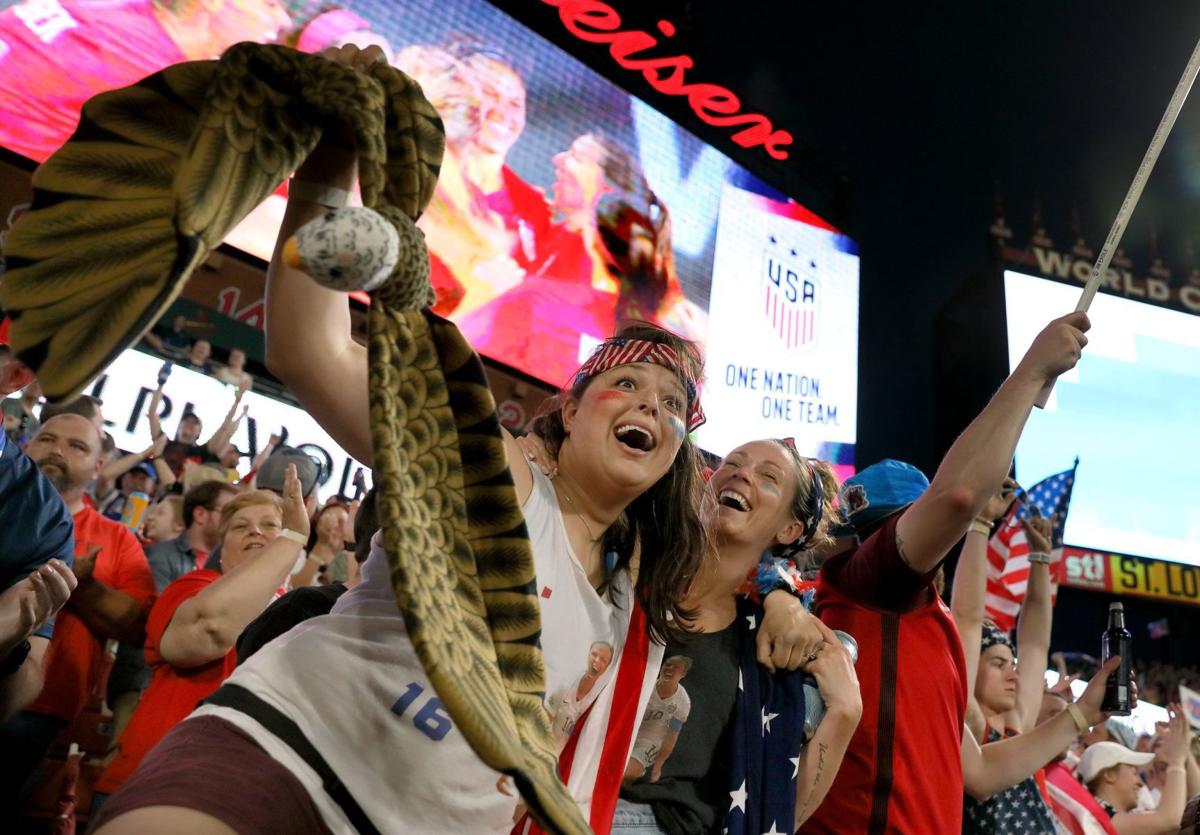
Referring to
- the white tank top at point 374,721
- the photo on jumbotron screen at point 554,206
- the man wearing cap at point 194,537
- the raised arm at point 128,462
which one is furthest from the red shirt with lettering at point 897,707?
the photo on jumbotron screen at point 554,206

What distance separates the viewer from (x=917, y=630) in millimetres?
2281

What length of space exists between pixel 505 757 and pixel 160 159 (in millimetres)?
710

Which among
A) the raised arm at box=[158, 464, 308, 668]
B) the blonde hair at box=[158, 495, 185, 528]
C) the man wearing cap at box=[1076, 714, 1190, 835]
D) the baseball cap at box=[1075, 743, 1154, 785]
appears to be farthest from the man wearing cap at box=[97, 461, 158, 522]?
the baseball cap at box=[1075, 743, 1154, 785]

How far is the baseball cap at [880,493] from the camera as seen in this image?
2.63m

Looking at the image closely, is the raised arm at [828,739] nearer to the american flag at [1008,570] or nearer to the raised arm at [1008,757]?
the raised arm at [1008,757]

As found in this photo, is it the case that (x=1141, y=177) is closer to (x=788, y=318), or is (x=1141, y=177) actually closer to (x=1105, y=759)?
(x=1105, y=759)

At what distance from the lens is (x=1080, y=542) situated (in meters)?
12.5

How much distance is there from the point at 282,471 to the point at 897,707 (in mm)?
2544

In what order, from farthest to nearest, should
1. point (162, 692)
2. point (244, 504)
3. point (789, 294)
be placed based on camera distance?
1. point (789, 294)
2. point (244, 504)
3. point (162, 692)

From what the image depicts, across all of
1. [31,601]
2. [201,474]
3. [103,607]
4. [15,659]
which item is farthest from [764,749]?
[201,474]

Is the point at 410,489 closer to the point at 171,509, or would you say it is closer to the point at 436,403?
the point at 436,403

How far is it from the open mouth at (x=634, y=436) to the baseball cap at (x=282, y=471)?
1921 mm

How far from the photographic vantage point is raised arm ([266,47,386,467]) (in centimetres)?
126

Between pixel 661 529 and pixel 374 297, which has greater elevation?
pixel 374 297
